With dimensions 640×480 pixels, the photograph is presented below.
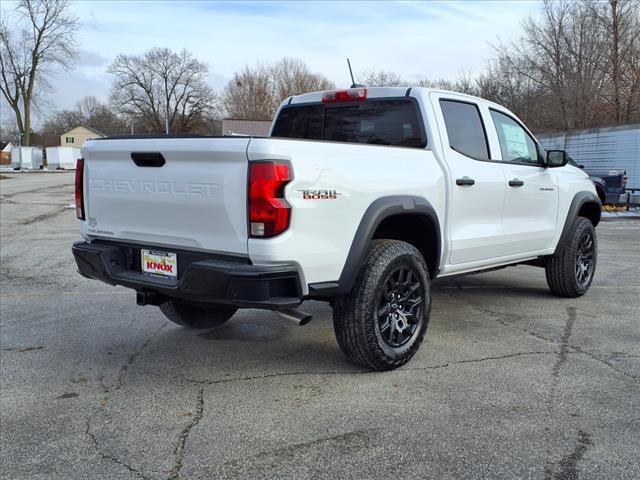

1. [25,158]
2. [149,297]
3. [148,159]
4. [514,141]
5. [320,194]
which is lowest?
[149,297]

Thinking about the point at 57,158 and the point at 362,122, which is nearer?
the point at 362,122

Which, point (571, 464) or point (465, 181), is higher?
point (465, 181)

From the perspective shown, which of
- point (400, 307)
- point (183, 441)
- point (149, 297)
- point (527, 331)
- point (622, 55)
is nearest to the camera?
point (183, 441)

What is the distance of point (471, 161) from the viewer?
15.9ft

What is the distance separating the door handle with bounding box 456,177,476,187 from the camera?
15.1ft

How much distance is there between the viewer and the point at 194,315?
5113 mm

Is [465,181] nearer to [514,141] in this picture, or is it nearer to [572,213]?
[514,141]

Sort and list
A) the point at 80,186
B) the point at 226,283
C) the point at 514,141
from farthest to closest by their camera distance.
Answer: the point at 514,141 < the point at 80,186 < the point at 226,283

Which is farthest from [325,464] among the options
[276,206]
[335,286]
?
[276,206]

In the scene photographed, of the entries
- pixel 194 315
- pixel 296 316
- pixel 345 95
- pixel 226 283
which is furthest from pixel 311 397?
pixel 345 95

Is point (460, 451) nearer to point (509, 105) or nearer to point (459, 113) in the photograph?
point (459, 113)

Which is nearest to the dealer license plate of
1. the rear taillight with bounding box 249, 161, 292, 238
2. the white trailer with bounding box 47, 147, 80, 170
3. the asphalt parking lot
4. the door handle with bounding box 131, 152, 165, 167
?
the door handle with bounding box 131, 152, 165, 167

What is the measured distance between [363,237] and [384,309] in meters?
0.60

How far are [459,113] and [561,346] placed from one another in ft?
6.84
